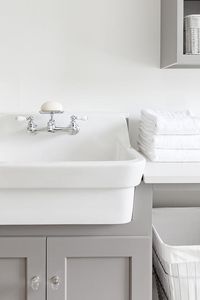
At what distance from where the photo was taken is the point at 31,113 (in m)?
1.88

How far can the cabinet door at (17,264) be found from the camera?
4.69 ft

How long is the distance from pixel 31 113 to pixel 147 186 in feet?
2.15

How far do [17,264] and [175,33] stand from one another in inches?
38.8

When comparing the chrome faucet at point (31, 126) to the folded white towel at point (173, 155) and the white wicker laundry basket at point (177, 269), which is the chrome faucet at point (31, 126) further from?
the white wicker laundry basket at point (177, 269)

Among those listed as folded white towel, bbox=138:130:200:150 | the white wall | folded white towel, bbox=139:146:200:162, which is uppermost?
the white wall

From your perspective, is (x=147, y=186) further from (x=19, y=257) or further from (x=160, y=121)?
(x=19, y=257)

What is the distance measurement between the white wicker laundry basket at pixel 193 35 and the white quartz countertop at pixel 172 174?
1.51 ft

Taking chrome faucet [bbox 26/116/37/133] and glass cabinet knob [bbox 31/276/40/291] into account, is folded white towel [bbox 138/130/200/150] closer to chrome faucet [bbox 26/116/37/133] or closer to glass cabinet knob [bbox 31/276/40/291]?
chrome faucet [bbox 26/116/37/133]

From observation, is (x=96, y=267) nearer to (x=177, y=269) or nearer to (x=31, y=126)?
(x=177, y=269)

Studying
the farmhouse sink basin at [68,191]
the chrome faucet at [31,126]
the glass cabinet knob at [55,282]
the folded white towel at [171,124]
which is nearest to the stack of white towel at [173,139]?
the folded white towel at [171,124]

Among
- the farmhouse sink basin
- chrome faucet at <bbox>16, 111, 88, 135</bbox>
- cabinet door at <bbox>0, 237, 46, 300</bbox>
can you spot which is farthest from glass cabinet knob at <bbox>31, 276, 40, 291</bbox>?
chrome faucet at <bbox>16, 111, 88, 135</bbox>

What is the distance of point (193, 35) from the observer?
1.75 meters

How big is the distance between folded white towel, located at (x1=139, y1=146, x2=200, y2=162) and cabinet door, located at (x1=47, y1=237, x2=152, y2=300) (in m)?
0.35

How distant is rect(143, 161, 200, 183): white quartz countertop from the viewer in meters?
1.43
